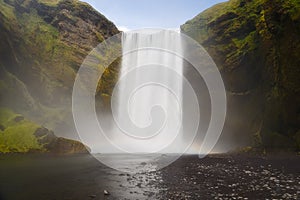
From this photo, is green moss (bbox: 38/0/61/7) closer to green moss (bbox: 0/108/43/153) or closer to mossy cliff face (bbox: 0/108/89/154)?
green moss (bbox: 0/108/43/153)

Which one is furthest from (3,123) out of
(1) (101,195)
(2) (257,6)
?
(2) (257,6)

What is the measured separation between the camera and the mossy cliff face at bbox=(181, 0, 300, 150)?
157ft

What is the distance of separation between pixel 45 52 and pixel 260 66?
200 feet

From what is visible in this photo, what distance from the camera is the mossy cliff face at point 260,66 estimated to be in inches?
1881

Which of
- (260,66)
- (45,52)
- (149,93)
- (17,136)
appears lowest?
(17,136)

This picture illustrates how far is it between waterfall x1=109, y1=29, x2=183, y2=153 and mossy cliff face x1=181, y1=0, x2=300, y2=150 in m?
11.5

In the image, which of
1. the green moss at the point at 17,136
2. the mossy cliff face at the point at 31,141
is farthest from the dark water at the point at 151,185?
the green moss at the point at 17,136

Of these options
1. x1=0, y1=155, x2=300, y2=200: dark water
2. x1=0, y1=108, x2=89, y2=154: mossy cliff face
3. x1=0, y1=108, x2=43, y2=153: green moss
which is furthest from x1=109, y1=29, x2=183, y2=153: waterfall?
x1=0, y1=155, x2=300, y2=200: dark water

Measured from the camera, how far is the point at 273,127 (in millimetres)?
50219

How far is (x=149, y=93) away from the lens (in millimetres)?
84125

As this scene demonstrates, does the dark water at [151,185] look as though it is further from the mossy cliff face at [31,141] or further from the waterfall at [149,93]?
the waterfall at [149,93]

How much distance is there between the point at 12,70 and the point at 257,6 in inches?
2398

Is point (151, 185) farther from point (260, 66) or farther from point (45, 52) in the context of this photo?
point (45, 52)

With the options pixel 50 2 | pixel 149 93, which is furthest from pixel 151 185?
pixel 50 2
